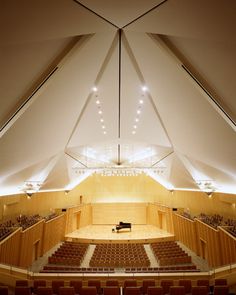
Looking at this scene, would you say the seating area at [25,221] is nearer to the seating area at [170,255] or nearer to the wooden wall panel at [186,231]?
the seating area at [170,255]

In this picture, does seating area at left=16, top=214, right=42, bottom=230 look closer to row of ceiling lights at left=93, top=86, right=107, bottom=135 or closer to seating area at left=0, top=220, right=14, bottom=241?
seating area at left=0, top=220, right=14, bottom=241

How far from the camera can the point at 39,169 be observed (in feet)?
44.9

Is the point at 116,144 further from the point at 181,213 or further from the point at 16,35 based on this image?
the point at 16,35

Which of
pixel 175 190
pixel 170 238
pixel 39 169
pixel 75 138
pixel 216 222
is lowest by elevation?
pixel 170 238

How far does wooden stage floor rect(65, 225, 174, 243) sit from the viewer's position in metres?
17.0

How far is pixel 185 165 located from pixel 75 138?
6.82 m

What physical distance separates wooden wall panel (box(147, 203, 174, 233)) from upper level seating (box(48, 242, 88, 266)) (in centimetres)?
754

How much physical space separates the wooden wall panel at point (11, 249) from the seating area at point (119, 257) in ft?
12.4

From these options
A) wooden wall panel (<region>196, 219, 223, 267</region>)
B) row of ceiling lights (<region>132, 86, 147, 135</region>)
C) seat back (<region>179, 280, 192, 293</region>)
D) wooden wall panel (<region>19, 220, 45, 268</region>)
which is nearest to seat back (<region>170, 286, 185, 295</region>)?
seat back (<region>179, 280, 192, 293</region>)

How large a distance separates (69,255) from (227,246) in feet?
27.9

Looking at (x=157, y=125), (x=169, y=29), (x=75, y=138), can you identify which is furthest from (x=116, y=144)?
(x=169, y=29)

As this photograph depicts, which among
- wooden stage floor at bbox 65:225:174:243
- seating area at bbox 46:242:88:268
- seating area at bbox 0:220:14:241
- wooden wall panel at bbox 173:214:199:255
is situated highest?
seating area at bbox 0:220:14:241

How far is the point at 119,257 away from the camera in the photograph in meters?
12.2

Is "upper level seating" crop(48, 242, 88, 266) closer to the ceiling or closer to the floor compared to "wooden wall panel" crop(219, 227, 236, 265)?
closer to the floor
